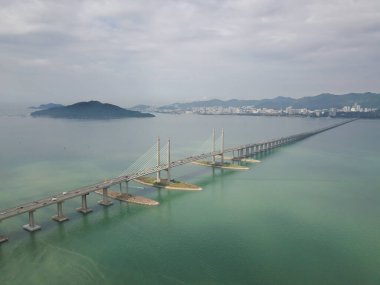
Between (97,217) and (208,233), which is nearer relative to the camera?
(208,233)

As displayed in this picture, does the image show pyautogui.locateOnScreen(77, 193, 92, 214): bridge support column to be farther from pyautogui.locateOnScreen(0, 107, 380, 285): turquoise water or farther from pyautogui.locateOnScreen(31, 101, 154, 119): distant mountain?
pyautogui.locateOnScreen(31, 101, 154, 119): distant mountain

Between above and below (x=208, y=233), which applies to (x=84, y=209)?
above

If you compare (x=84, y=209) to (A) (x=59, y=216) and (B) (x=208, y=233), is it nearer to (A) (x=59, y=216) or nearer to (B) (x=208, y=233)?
(A) (x=59, y=216)

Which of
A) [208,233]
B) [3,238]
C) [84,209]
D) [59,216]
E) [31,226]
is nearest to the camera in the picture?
[3,238]

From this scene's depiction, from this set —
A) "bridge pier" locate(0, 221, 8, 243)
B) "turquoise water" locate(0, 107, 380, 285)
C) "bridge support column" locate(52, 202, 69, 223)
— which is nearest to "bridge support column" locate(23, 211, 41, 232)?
"turquoise water" locate(0, 107, 380, 285)

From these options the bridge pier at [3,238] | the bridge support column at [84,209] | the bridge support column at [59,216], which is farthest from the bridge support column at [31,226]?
the bridge support column at [84,209]

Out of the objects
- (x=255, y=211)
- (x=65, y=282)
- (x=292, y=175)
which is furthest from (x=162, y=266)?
(x=292, y=175)

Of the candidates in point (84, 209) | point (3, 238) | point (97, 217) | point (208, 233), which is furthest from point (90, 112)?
point (208, 233)

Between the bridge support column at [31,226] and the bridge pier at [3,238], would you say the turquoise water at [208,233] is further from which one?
the bridge support column at [31,226]
